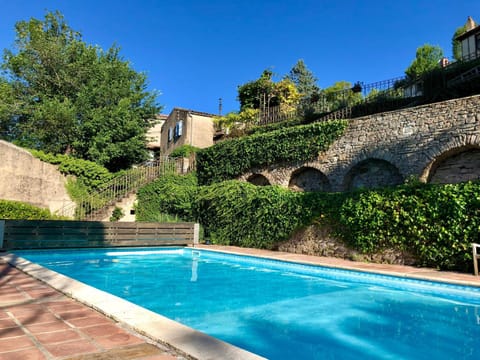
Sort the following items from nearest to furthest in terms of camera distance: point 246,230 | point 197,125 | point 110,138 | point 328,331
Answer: point 328,331 < point 246,230 < point 110,138 < point 197,125

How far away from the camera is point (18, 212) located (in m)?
13.9

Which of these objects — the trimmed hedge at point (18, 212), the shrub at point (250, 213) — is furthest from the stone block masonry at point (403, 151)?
the trimmed hedge at point (18, 212)

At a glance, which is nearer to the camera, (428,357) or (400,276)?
(428,357)

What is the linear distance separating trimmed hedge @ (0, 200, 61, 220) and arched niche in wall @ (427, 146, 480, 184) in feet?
51.6

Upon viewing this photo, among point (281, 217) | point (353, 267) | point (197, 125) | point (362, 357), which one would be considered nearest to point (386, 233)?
point (353, 267)

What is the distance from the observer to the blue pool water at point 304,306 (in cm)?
365

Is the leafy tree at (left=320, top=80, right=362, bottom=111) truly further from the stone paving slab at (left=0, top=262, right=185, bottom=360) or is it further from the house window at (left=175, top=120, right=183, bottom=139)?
the stone paving slab at (left=0, top=262, right=185, bottom=360)

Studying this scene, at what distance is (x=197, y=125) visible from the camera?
26000mm

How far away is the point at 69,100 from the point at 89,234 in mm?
12973

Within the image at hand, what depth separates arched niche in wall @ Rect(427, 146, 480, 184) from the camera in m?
11.6

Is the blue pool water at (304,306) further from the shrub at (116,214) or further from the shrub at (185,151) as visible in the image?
the shrub at (185,151)

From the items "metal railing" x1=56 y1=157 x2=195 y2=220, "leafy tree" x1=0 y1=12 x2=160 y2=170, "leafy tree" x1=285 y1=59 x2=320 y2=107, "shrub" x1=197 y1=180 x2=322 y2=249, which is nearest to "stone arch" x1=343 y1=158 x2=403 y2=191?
"shrub" x1=197 y1=180 x2=322 y2=249

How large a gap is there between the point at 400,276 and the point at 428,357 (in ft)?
11.5

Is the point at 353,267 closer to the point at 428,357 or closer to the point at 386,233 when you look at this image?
the point at 386,233
